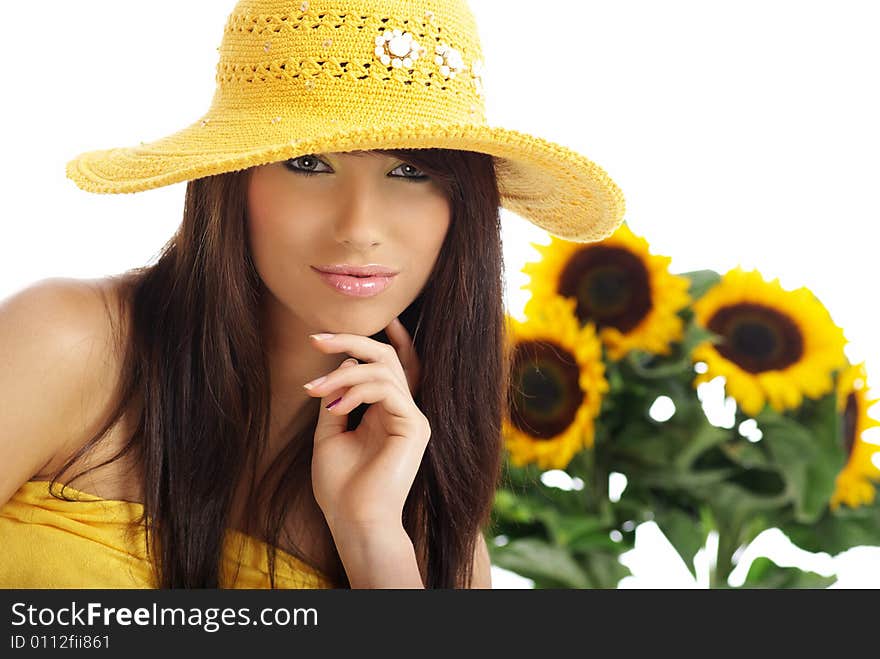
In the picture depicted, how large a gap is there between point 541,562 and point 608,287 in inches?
16.5

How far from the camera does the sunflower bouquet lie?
1678 millimetres

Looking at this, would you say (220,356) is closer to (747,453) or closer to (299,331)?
(299,331)

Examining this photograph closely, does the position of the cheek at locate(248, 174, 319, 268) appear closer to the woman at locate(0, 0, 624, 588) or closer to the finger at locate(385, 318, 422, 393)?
the woman at locate(0, 0, 624, 588)

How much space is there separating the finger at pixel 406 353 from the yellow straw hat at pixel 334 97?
35 cm

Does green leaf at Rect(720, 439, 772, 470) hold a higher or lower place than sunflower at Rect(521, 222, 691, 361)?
lower

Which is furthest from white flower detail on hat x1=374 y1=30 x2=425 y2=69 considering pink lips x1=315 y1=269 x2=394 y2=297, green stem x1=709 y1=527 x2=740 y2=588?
green stem x1=709 y1=527 x2=740 y2=588

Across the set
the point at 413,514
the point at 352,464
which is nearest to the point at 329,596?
the point at 352,464

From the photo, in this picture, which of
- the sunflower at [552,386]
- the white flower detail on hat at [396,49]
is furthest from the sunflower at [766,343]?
the white flower detail on hat at [396,49]

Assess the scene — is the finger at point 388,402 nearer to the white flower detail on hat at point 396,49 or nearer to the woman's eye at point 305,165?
the woman's eye at point 305,165

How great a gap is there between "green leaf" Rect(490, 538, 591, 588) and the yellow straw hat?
590 millimetres

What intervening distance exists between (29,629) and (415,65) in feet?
2.48

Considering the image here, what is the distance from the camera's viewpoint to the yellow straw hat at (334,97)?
1271 millimetres

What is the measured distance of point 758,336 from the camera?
5.61ft

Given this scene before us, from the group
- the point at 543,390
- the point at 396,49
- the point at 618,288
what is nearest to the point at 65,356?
the point at 396,49
